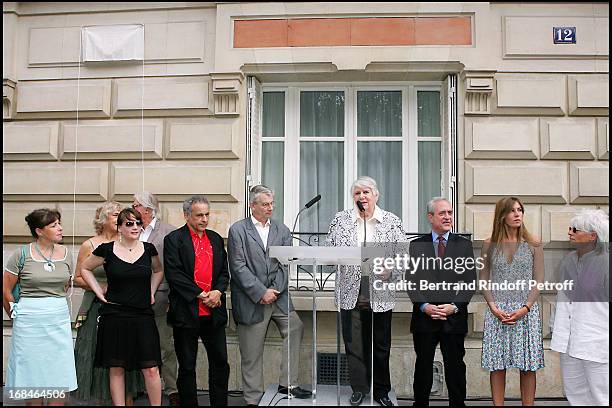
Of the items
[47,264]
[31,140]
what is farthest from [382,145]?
[31,140]

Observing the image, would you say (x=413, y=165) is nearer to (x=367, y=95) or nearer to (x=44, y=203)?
(x=367, y=95)

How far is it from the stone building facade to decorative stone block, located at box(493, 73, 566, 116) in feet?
0.04

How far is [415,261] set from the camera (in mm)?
4875

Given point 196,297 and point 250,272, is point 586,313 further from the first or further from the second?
point 196,297

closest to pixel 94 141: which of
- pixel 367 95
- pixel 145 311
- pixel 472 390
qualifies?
pixel 145 311

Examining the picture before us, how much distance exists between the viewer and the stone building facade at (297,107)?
19.9 feet

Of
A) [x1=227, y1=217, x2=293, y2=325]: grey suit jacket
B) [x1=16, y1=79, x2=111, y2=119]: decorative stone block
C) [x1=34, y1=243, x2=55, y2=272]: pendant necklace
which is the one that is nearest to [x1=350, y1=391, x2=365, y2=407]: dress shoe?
[x1=227, y1=217, x2=293, y2=325]: grey suit jacket

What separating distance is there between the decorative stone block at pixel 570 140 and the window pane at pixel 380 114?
1463mm

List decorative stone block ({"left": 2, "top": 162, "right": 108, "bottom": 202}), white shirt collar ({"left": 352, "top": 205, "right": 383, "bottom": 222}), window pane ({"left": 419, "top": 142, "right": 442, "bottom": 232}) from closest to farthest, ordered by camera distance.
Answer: white shirt collar ({"left": 352, "top": 205, "right": 383, "bottom": 222}) → decorative stone block ({"left": 2, "top": 162, "right": 108, "bottom": 202}) → window pane ({"left": 419, "top": 142, "right": 442, "bottom": 232})

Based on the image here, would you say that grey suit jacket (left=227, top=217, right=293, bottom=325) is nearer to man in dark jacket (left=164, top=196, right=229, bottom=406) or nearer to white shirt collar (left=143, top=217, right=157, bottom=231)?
man in dark jacket (left=164, top=196, right=229, bottom=406)

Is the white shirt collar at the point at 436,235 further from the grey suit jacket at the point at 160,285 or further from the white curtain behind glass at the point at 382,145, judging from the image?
the grey suit jacket at the point at 160,285

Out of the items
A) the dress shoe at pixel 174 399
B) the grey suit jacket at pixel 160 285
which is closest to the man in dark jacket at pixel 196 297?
the grey suit jacket at pixel 160 285

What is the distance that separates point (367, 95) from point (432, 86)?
683 millimetres

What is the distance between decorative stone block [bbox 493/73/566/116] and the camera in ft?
19.9
